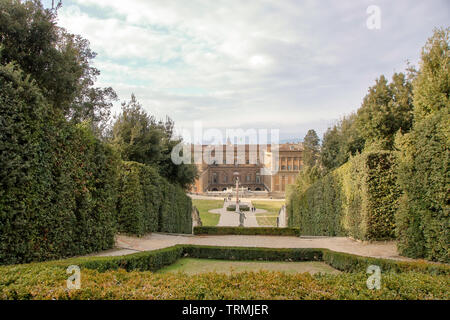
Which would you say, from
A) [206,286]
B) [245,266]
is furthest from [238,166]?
[206,286]

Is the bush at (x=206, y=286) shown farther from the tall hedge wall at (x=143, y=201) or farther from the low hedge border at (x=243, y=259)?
the tall hedge wall at (x=143, y=201)

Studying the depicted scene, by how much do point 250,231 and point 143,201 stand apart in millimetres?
6800

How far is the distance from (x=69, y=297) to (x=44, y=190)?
3031mm

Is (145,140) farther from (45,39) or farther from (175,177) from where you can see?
(45,39)

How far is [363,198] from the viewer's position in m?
9.49

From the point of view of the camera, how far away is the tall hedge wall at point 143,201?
1030 centimetres

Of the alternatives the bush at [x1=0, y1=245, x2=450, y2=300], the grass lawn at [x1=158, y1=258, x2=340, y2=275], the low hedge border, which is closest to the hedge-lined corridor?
the low hedge border

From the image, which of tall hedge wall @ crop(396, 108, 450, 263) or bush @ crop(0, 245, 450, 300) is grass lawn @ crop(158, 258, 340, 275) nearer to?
tall hedge wall @ crop(396, 108, 450, 263)

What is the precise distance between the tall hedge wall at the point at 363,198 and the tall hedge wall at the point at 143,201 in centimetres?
712

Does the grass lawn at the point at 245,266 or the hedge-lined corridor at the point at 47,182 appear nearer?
the hedge-lined corridor at the point at 47,182

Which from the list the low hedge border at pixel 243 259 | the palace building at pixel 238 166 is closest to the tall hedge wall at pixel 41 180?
the low hedge border at pixel 243 259

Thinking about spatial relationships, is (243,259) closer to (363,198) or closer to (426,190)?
(363,198)

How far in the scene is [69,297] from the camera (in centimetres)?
295
